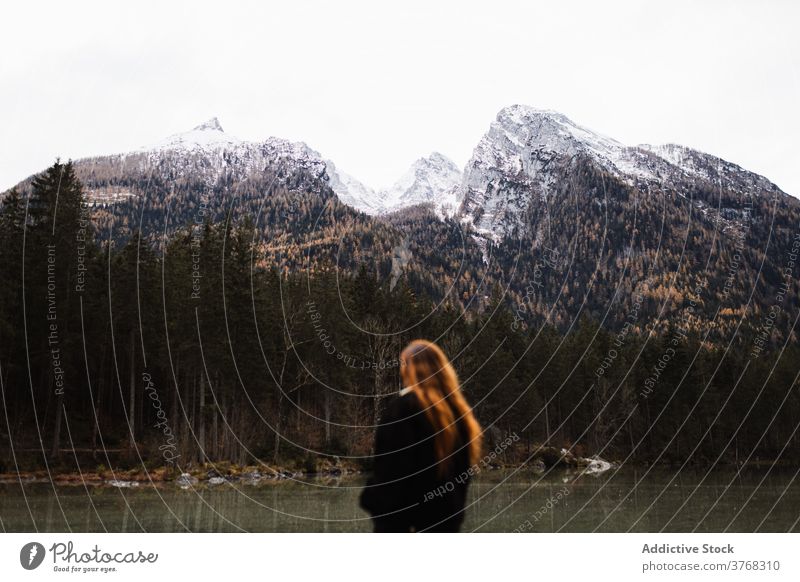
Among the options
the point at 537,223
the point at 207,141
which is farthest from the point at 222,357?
the point at 207,141

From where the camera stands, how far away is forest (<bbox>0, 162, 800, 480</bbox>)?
15820 millimetres

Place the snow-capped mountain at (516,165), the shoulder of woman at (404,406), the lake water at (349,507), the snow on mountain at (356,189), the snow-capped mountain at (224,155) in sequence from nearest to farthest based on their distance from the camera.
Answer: the shoulder of woman at (404,406) < the lake water at (349,507) < the snow-capped mountain at (224,155) < the snow-capped mountain at (516,165) < the snow on mountain at (356,189)

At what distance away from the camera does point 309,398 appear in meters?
24.9

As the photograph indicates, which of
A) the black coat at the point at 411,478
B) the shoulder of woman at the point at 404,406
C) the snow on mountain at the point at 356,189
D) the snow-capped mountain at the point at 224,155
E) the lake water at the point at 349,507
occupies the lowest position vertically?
the lake water at the point at 349,507

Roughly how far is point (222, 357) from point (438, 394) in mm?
18170

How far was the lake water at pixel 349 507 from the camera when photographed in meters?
10.5

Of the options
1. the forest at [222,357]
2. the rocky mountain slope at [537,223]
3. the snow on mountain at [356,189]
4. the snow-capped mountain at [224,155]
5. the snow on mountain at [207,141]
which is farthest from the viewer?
the snow on mountain at [356,189]

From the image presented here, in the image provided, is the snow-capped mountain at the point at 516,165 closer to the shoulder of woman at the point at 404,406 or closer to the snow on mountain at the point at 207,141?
the snow on mountain at the point at 207,141

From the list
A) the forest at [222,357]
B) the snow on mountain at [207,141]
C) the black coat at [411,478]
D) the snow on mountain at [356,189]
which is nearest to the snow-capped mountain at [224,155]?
the snow on mountain at [207,141]

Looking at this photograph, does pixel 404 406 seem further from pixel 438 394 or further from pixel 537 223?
pixel 537 223

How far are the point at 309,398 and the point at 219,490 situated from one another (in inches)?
323

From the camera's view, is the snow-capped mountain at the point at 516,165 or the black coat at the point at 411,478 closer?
the black coat at the point at 411,478
